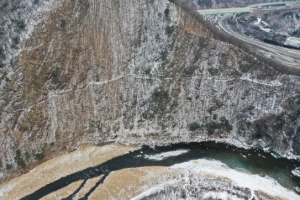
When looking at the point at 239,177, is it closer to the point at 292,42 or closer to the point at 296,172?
the point at 296,172

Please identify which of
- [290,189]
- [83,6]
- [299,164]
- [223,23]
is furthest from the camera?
[223,23]

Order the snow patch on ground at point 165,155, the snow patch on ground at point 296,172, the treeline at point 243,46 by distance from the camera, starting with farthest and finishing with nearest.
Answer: the treeline at point 243,46 < the snow patch on ground at point 165,155 < the snow patch on ground at point 296,172

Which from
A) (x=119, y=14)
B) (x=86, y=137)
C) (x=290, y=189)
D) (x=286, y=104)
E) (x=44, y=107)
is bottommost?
(x=290, y=189)

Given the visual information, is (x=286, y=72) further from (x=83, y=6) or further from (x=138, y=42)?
(x=83, y=6)

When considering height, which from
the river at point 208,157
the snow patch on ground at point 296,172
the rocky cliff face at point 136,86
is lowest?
the snow patch on ground at point 296,172

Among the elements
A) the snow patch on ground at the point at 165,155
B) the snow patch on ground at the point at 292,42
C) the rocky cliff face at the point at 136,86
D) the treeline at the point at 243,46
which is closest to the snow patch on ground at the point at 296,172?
the rocky cliff face at the point at 136,86

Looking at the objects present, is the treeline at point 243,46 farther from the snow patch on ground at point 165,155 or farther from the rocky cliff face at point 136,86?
the snow patch on ground at point 165,155

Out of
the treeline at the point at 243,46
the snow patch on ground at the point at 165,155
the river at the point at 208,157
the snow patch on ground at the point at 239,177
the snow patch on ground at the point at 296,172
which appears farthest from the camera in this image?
the treeline at the point at 243,46


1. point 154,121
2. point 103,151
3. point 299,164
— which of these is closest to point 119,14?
point 154,121

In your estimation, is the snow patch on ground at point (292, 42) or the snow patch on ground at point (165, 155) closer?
the snow patch on ground at point (165, 155)
